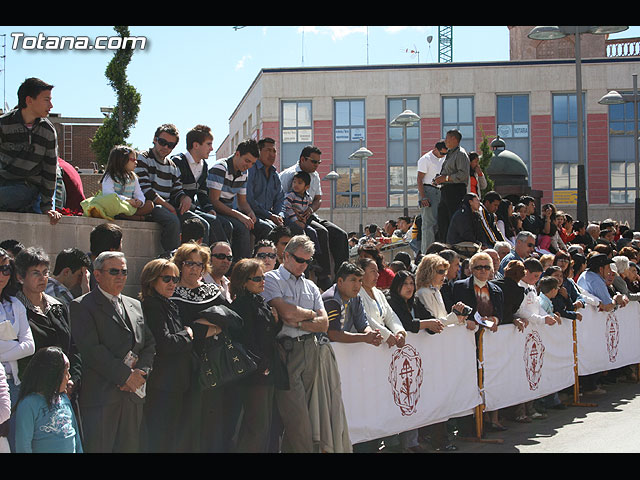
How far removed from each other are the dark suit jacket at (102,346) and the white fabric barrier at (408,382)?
2.08 meters

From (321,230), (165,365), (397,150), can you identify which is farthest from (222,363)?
(397,150)

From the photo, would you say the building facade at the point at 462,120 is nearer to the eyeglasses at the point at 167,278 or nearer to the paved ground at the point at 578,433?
the paved ground at the point at 578,433

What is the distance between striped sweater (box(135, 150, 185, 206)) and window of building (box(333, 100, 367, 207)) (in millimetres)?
43007

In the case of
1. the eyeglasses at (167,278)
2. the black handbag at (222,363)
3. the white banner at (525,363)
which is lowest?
the white banner at (525,363)

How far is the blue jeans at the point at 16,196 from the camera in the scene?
24.6 ft

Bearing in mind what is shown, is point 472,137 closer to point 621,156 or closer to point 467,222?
point 621,156

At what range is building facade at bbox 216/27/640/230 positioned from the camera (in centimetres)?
5206

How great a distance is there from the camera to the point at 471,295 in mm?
9977

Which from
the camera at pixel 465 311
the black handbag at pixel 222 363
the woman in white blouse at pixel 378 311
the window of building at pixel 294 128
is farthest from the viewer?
the window of building at pixel 294 128

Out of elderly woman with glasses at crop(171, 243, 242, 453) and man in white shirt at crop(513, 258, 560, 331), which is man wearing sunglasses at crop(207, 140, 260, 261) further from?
man in white shirt at crop(513, 258, 560, 331)

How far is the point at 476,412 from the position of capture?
9.75m

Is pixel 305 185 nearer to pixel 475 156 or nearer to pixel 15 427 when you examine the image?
pixel 475 156

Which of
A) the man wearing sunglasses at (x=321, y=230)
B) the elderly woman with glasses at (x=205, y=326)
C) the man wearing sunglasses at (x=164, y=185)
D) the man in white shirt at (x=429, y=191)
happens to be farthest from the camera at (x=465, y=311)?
the man in white shirt at (x=429, y=191)

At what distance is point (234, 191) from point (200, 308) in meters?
3.56
